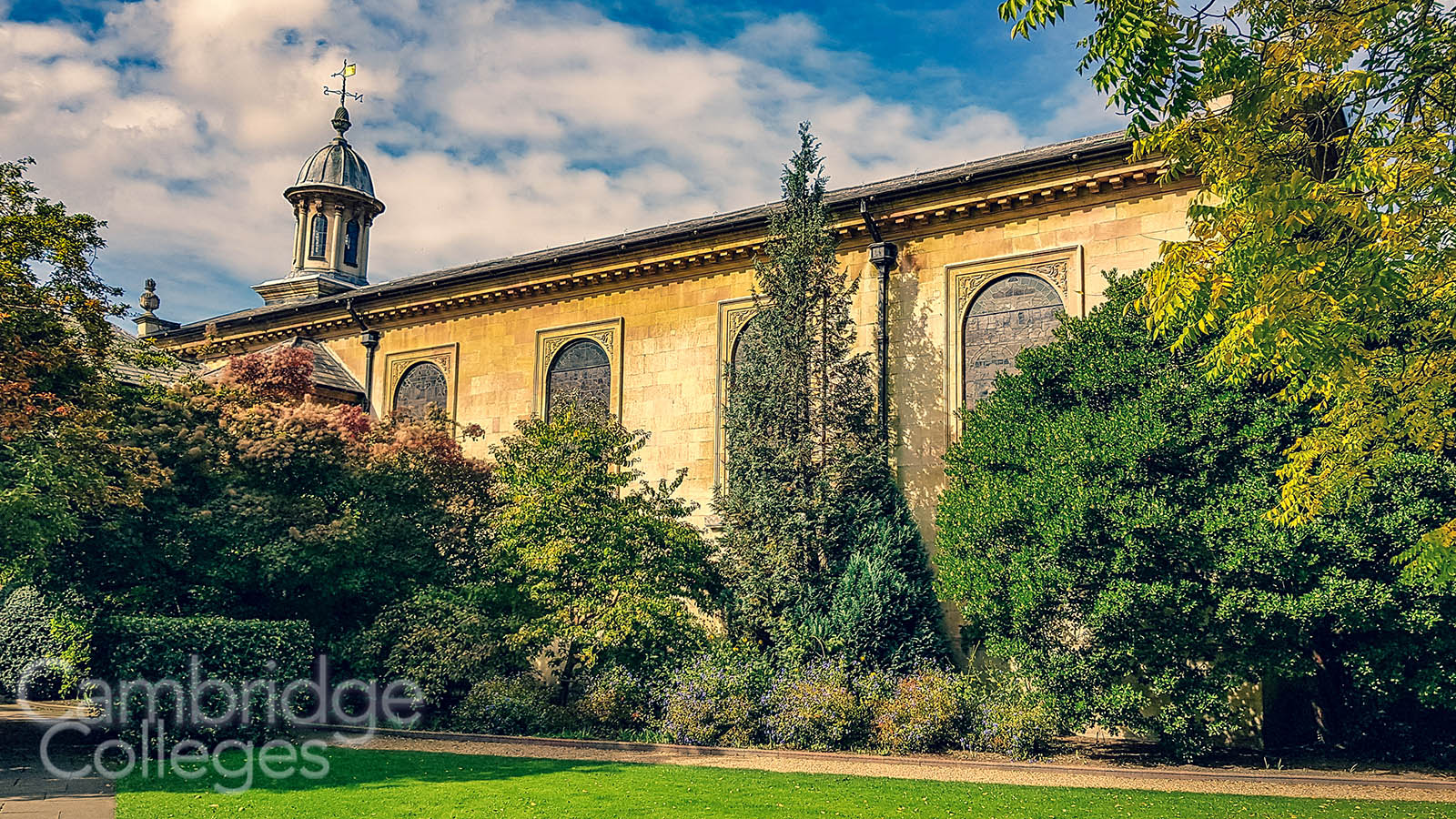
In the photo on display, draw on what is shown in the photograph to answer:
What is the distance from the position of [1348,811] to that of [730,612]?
10726 mm

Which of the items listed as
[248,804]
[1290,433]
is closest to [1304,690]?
[1290,433]

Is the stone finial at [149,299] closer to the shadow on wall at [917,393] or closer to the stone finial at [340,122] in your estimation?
the stone finial at [340,122]

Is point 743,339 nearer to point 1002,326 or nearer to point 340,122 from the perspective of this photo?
point 1002,326

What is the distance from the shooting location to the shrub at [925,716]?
16141 mm

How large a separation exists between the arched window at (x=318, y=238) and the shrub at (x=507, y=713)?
2806 centimetres

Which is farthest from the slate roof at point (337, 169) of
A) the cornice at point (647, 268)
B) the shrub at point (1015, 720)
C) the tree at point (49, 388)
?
the shrub at point (1015, 720)

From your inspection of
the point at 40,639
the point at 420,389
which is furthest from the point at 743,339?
the point at 40,639

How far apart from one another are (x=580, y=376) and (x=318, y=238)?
20339mm

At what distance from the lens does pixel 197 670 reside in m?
14.6

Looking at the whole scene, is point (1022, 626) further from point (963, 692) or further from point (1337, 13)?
point (1337, 13)

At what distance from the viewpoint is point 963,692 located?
16.8 m

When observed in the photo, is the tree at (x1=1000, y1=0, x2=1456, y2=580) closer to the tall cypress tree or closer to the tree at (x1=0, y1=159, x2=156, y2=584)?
the tall cypress tree

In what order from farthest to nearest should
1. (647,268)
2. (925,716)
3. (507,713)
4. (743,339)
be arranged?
(647,268)
(743,339)
(507,713)
(925,716)

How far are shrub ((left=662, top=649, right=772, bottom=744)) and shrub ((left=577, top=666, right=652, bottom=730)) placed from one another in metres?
0.69
